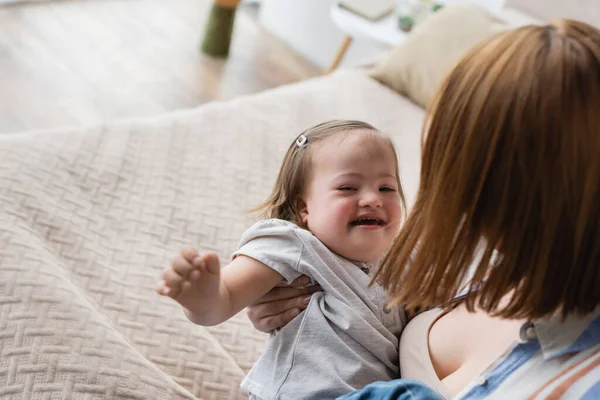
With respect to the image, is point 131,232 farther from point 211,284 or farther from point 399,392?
point 399,392

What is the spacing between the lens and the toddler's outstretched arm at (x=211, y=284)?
876mm

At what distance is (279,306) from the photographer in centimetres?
111

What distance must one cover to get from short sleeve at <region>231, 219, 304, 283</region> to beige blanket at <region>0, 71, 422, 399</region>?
0.94ft

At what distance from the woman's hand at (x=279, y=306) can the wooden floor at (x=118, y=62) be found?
1906 millimetres

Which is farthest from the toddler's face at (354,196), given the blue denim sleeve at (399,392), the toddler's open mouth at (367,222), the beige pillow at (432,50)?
the beige pillow at (432,50)

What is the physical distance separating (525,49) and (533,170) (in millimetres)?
120

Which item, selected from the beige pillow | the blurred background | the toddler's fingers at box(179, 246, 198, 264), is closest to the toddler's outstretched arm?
the toddler's fingers at box(179, 246, 198, 264)

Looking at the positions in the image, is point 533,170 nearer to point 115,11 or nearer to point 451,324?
point 451,324

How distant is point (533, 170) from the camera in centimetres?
73

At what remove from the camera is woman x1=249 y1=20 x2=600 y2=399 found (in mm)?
711

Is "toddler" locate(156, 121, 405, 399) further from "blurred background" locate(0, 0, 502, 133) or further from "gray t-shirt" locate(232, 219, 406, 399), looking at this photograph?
"blurred background" locate(0, 0, 502, 133)

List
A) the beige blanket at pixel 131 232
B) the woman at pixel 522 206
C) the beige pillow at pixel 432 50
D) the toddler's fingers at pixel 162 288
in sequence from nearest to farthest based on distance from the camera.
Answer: the woman at pixel 522 206
the toddler's fingers at pixel 162 288
the beige blanket at pixel 131 232
the beige pillow at pixel 432 50

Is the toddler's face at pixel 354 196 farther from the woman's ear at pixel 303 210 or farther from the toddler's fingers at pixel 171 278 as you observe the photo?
the toddler's fingers at pixel 171 278

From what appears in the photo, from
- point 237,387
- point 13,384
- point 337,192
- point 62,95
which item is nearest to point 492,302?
point 337,192
